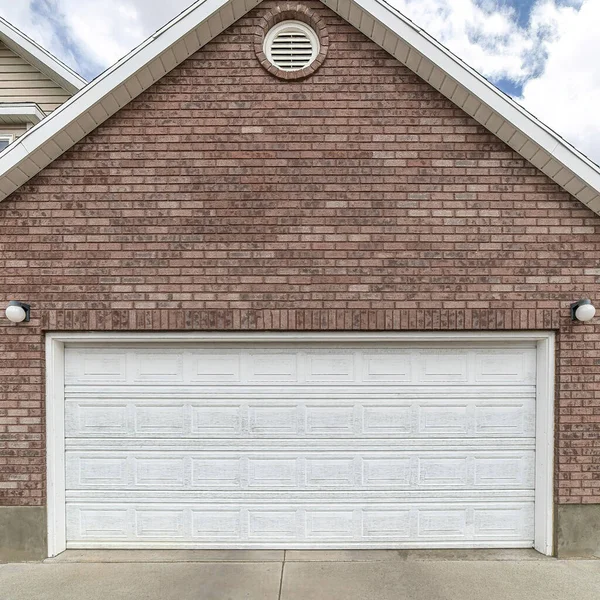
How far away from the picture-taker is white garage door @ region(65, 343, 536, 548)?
4418mm

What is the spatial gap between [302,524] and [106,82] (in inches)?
202

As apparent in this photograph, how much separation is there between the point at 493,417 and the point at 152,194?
4.50m

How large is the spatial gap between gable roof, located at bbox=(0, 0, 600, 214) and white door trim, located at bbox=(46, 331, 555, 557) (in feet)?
5.49

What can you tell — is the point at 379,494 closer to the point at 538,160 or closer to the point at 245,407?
the point at 245,407

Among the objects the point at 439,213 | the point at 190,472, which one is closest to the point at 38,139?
the point at 190,472

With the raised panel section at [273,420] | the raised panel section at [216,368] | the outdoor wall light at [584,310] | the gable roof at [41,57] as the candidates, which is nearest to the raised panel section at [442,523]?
the raised panel section at [273,420]

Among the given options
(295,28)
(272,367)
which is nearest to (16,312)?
(272,367)

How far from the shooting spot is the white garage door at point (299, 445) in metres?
4.42

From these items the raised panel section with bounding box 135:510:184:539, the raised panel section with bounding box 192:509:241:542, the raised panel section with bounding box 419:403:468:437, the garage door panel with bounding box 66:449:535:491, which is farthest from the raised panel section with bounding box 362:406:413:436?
the raised panel section with bounding box 135:510:184:539

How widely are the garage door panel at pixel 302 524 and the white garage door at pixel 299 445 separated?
0.6 inches

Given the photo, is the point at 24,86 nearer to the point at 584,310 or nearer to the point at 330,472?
the point at 330,472

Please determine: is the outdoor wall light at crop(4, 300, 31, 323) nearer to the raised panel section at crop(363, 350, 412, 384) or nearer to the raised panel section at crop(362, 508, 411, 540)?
the raised panel section at crop(363, 350, 412, 384)

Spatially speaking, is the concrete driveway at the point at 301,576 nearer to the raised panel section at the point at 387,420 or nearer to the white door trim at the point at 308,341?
the white door trim at the point at 308,341

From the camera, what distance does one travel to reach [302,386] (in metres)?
4.44
